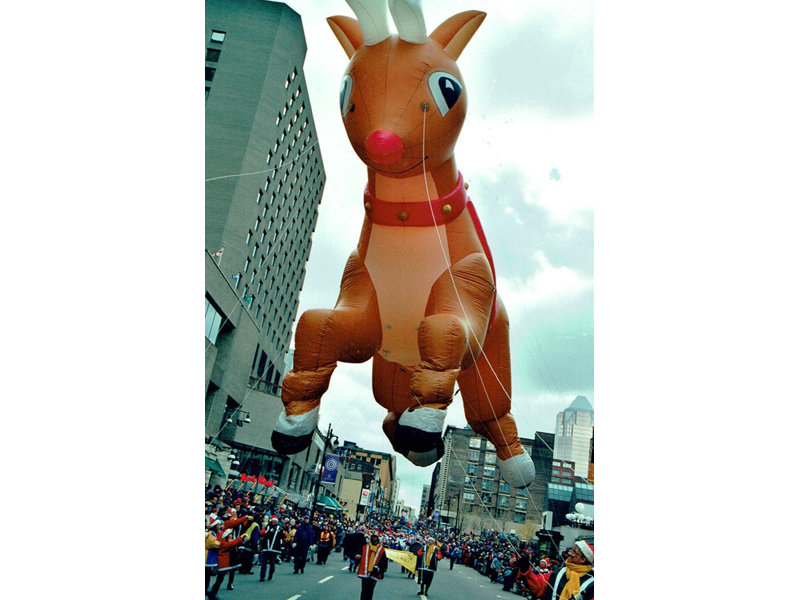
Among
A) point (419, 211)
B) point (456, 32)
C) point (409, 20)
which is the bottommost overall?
point (419, 211)

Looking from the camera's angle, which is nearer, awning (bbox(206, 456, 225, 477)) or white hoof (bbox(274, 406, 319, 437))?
white hoof (bbox(274, 406, 319, 437))

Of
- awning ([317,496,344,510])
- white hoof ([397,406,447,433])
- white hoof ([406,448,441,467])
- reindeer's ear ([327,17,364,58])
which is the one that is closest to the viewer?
white hoof ([397,406,447,433])

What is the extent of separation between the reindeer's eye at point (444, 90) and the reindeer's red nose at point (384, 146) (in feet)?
0.95

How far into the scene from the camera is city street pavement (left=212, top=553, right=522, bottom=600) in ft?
10.8

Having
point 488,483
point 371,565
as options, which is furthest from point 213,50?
point 371,565

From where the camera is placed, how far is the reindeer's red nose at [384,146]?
261 cm

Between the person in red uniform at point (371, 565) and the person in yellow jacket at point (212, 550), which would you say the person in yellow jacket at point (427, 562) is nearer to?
the person in red uniform at point (371, 565)

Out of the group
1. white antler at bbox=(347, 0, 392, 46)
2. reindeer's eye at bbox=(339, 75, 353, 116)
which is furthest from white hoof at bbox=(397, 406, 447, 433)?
white antler at bbox=(347, 0, 392, 46)

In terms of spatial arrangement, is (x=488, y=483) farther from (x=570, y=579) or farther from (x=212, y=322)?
(x=212, y=322)

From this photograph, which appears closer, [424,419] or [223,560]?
[424,419]

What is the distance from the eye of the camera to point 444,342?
2580 millimetres

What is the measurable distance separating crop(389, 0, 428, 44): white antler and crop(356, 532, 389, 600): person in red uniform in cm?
300

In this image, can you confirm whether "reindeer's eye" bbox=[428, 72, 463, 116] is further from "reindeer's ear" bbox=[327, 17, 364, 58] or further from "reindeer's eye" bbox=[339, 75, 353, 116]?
"reindeer's ear" bbox=[327, 17, 364, 58]

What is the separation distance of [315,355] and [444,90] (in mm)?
1497
